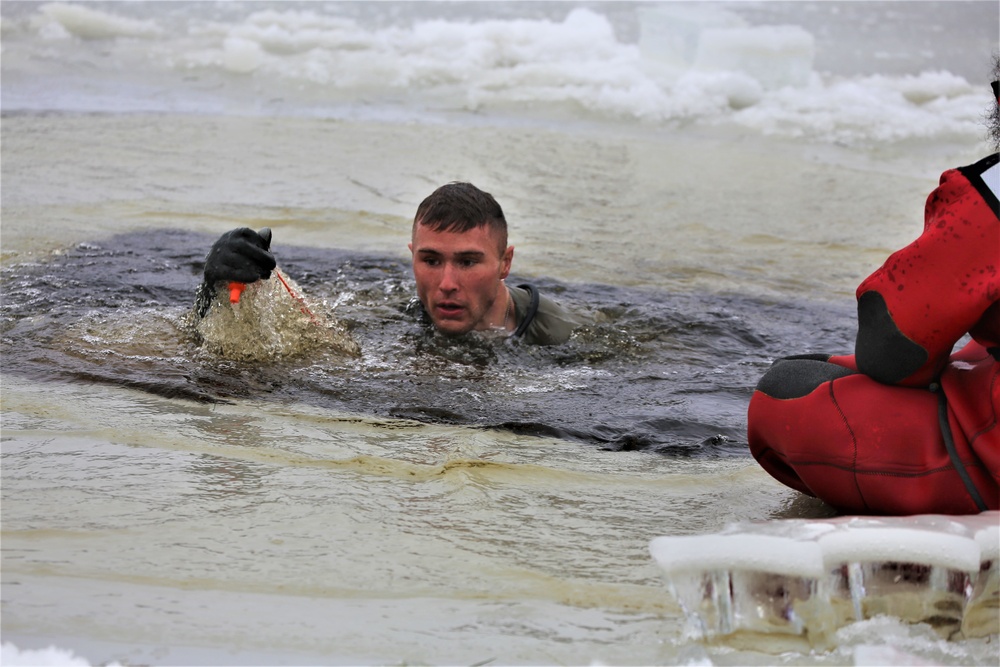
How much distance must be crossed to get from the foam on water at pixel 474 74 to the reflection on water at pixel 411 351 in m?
5.34

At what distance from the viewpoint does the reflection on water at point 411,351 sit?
3895 millimetres

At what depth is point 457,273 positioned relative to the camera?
4688 mm

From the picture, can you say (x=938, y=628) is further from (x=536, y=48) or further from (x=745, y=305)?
(x=536, y=48)

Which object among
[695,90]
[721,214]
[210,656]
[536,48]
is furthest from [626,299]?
[536,48]

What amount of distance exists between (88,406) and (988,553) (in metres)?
2.65

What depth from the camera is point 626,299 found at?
18.8 feet

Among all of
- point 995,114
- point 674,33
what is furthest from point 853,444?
point 674,33

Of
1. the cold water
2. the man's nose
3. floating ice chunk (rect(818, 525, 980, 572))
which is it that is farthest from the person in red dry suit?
the man's nose

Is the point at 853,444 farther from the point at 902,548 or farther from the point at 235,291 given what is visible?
the point at 235,291

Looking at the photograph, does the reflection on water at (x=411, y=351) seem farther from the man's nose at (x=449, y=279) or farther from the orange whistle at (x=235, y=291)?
the man's nose at (x=449, y=279)

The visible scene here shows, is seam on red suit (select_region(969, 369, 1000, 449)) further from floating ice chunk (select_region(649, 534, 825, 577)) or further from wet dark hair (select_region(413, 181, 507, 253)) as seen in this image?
wet dark hair (select_region(413, 181, 507, 253))

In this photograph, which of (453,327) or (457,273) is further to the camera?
(453,327)

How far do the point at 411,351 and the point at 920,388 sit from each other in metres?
2.41

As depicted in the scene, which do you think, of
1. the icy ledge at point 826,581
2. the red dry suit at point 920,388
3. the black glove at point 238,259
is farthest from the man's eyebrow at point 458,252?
the icy ledge at point 826,581
